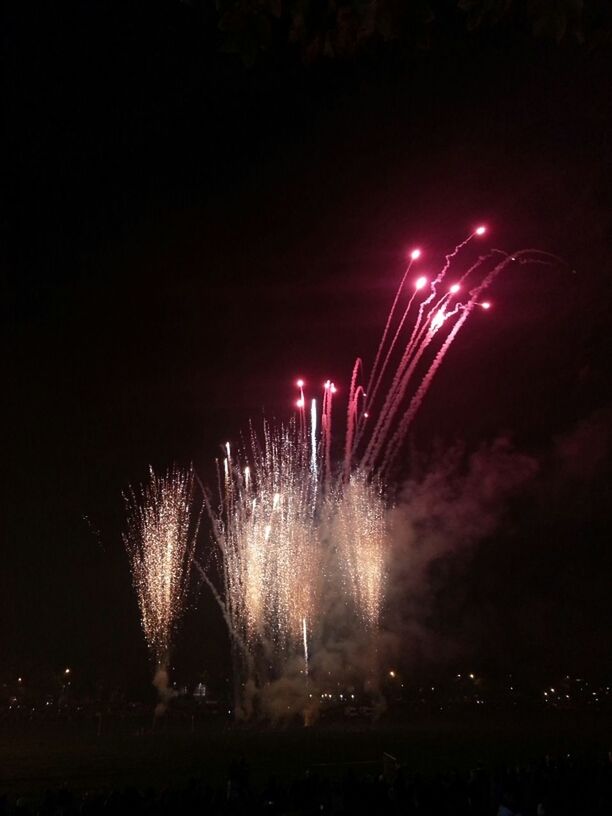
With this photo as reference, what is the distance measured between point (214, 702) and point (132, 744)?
42.1 metres

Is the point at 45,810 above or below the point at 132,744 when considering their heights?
below

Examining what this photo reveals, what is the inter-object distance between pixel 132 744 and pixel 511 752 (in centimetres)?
1796

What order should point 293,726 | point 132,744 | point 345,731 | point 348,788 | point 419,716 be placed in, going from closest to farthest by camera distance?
point 348,788, point 132,744, point 345,731, point 293,726, point 419,716

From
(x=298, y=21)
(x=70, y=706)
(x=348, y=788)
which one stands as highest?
(x=70, y=706)

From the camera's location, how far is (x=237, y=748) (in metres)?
31.9

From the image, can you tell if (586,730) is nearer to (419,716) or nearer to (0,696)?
(419,716)

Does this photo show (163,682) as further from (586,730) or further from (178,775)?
(178,775)

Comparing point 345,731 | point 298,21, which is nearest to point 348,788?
point 298,21

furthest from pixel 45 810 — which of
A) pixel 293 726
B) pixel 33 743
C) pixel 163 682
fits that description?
pixel 163 682

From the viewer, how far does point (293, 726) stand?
46.8 m

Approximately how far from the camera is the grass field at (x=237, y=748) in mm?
22609

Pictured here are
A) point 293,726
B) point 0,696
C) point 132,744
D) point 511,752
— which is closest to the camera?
point 511,752

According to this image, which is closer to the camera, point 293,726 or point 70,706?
point 293,726

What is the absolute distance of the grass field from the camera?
2261cm
